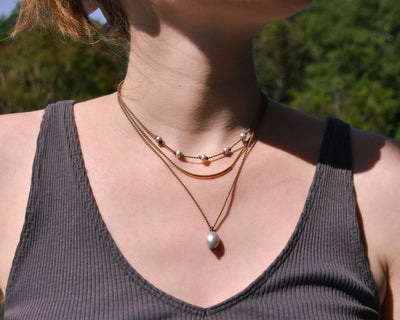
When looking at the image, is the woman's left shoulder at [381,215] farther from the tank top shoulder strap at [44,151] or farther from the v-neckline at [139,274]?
the tank top shoulder strap at [44,151]

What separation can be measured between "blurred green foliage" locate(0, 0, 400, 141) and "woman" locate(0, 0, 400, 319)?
13.7 metres

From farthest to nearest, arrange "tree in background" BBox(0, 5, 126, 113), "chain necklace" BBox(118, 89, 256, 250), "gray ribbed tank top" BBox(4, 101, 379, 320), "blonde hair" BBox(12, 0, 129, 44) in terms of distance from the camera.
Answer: "tree in background" BBox(0, 5, 126, 113), "blonde hair" BBox(12, 0, 129, 44), "chain necklace" BBox(118, 89, 256, 250), "gray ribbed tank top" BBox(4, 101, 379, 320)

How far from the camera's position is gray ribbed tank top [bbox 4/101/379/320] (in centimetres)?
118

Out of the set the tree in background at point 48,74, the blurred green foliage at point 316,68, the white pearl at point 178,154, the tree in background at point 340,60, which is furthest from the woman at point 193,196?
the tree in background at point 340,60

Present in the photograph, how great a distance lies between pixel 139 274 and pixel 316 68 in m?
29.4

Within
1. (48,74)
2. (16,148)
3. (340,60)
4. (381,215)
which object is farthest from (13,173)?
→ (340,60)

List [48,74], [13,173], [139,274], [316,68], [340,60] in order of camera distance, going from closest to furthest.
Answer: [139,274] < [13,173] < [48,74] < [340,60] < [316,68]

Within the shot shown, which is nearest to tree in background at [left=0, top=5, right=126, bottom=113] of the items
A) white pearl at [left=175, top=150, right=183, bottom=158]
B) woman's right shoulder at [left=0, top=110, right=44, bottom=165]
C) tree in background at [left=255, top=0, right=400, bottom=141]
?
tree in background at [left=255, top=0, right=400, bottom=141]

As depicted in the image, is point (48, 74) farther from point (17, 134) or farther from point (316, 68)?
point (316, 68)

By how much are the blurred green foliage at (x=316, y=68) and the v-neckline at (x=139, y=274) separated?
45.2 feet

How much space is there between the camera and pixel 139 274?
121 centimetres

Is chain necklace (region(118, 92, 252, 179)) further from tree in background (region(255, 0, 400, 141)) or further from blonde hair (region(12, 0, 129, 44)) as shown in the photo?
tree in background (region(255, 0, 400, 141))

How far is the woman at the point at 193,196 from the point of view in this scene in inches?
47.8

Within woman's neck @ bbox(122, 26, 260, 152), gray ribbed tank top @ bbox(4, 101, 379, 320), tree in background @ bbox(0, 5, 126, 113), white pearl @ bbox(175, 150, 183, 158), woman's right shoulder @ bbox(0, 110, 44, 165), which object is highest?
woman's neck @ bbox(122, 26, 260, 152)
